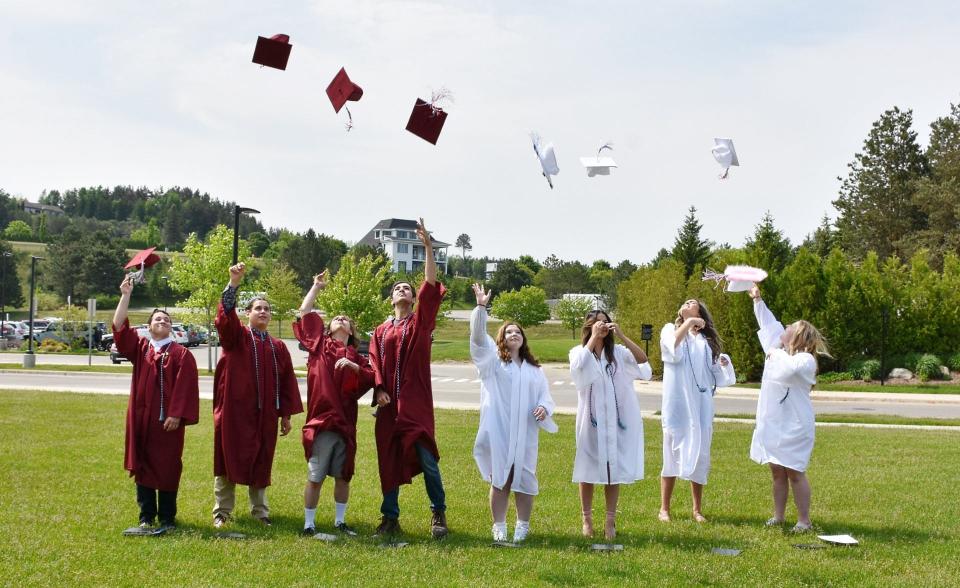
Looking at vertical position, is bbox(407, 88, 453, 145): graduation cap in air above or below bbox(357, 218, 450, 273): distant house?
below

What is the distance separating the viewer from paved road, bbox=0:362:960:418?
2131 centimetres

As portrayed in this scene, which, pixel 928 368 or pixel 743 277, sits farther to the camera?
pixel 928 368

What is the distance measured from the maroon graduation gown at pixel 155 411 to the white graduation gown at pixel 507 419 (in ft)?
8.69

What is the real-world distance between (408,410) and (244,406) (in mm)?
1583

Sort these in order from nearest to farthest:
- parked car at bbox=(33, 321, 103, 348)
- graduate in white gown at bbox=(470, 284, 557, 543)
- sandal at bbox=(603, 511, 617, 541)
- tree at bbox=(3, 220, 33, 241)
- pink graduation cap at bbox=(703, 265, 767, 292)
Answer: graduate in white gown at bbox=(470, 284, 557, 543), sandal at bbox=(603, 511, 617, 541), pink graduation cap at bbox=(703, 265, 767, 292), parked car at bbox=(33, 321, 103, 348), tree at bbox=(3, 220, 33, 241)

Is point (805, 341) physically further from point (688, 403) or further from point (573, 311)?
point (573, 311)

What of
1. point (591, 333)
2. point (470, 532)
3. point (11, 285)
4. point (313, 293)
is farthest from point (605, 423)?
point (11, 285)

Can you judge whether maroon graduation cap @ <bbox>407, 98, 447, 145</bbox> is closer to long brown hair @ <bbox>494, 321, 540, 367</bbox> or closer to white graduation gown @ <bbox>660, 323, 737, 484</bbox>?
long brown hair @ <bbox>494, 321, 540, 367</bbox>

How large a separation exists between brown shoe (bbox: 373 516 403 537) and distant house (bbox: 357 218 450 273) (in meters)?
114

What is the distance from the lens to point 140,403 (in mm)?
7504

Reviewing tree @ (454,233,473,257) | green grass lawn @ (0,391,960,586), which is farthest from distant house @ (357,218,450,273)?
green grass lawn @ (0,391,960,586)

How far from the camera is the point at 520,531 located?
713 centimetres

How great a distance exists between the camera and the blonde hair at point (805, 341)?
25.3 feet

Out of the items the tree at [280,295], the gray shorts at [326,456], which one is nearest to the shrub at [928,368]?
the gray shorts at [326,456]
